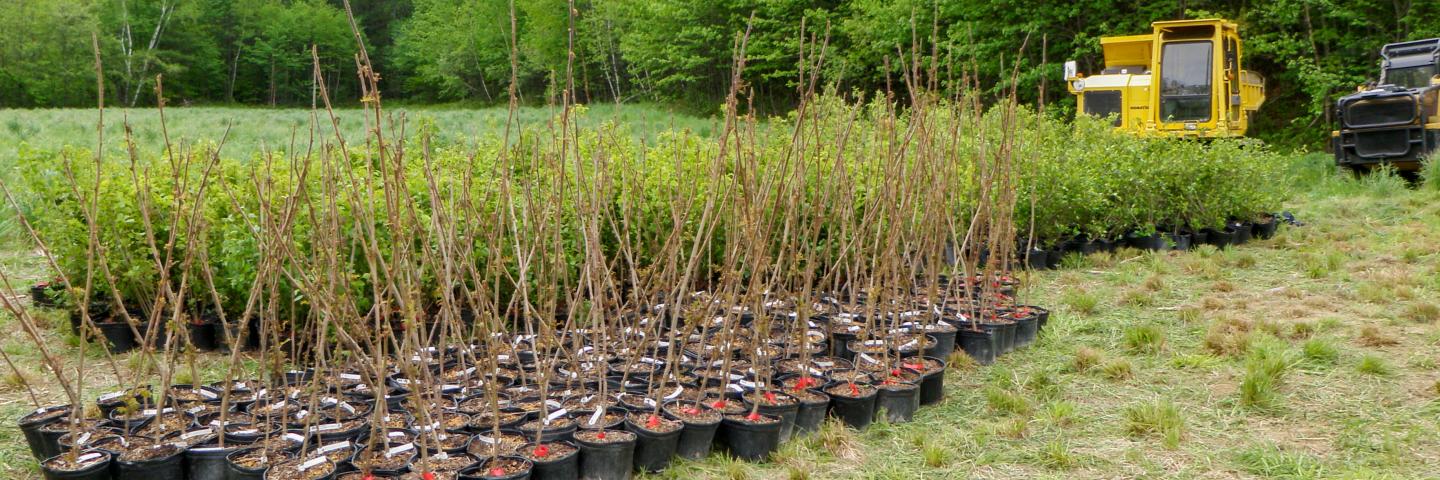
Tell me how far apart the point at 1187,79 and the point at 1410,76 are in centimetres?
221

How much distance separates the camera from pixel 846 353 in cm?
427

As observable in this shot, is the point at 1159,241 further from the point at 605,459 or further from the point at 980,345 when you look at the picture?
the point at 605,459

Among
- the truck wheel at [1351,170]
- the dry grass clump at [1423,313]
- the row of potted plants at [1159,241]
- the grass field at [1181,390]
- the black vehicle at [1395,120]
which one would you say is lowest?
the grass field at [1181,390]

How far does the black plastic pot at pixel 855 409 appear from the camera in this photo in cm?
344

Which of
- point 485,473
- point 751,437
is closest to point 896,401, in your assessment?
point 751,437

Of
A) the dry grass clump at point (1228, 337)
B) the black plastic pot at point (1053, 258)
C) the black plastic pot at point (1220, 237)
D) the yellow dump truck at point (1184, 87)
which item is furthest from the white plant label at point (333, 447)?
the yellow dump truck at point (1184, 87)

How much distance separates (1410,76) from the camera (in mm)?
10695

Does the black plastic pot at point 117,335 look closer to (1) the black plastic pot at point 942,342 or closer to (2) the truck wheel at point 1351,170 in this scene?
(1) the black plastic pot at point 942,342

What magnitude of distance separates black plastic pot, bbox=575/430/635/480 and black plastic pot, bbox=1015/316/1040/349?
7.82 ft

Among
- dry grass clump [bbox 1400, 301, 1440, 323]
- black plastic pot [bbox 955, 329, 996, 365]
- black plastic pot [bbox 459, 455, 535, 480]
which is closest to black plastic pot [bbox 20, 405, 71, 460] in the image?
black plastic pot [bbox 459, 455, 535, 480]

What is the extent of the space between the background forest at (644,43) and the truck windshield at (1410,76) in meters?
3.23

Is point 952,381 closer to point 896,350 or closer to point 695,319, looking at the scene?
point 896,350

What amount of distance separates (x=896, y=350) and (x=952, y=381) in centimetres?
48

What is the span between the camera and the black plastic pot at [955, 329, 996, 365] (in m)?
4.35
